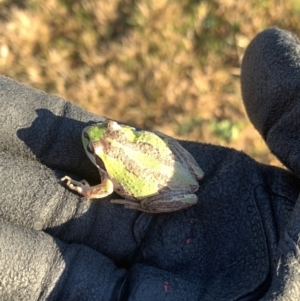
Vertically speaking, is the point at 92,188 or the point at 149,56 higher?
the point at 92,188

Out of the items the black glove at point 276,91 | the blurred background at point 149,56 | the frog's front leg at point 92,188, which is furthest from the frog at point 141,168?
the blurred background at point 149,56

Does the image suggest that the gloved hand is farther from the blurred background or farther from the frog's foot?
the blurred background

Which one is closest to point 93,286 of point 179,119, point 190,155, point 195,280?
point 195,280

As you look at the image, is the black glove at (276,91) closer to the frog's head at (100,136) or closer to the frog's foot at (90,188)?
the frog's head at (100,136)

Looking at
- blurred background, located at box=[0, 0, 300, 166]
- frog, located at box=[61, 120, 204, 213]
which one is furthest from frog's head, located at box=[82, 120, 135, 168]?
blurred background, located at box=[0, 0, 300, 166]

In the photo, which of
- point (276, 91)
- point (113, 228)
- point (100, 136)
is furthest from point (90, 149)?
point (276, 91)

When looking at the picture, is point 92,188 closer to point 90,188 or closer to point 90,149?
point 90,188

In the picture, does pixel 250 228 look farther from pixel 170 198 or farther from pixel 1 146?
pixel 1 146
